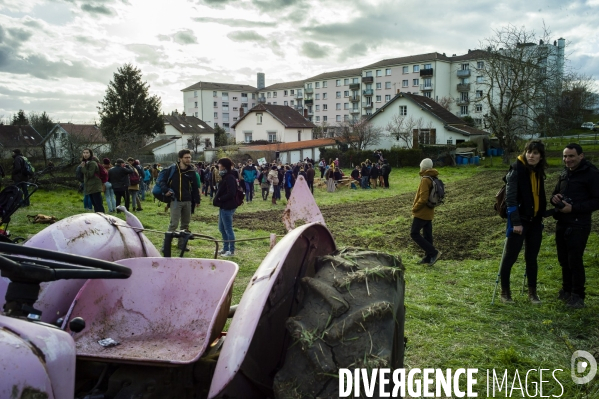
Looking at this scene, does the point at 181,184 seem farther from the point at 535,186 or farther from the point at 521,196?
the point at 535,186

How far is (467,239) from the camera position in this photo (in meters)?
10.4

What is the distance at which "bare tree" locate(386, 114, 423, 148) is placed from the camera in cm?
5034

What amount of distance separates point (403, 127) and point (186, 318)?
167 ft

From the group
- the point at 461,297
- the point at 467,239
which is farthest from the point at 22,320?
the point at 467,239

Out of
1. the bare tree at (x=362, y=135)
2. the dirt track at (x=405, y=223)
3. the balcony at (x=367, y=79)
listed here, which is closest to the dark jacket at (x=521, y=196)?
the dirt track at (x=405, y=223)

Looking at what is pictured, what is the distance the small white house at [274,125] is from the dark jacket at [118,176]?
155 ft

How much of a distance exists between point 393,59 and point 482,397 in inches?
3525

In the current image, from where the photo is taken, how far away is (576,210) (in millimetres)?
5617

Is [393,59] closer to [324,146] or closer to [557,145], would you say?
[324,146]

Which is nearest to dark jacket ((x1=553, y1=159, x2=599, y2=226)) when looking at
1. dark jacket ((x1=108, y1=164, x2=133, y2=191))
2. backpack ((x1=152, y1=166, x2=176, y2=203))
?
backpack ((x1=152, y1=166, x2=176, y2=203))

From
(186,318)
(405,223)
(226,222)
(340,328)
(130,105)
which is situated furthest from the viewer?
(130,105)

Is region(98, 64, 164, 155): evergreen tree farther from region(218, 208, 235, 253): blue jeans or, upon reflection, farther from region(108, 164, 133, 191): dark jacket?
region(218, 208, 235, 253): blue jeans

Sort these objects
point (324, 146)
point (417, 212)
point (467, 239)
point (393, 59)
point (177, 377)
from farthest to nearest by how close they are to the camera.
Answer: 1. point (393, 59)
2. point (324, 146)
3. point (467, 239)
4. point (417, 212)
5. point (177, 377)

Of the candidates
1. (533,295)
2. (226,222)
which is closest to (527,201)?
(533,295)
